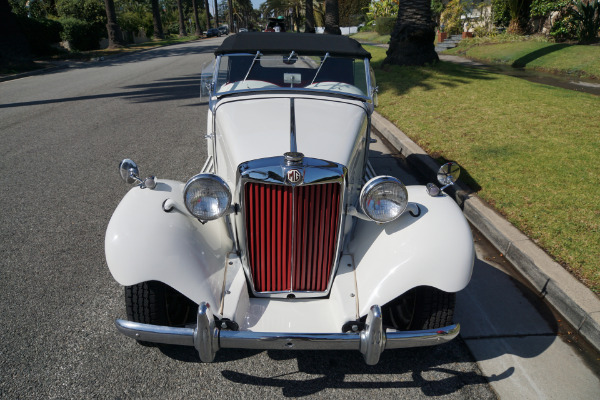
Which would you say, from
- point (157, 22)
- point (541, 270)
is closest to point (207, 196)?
point (541, 270)

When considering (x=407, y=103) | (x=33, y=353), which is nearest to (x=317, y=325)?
(x=33, y=353)

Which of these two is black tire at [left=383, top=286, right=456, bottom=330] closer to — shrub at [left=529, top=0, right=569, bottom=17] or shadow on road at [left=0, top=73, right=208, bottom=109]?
shadow on road at [left=0, top=73, right=208, bottom=109]

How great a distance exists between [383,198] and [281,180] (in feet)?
2.03

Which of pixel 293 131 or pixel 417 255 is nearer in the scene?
pixel 417 255

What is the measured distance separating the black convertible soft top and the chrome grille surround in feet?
5.15

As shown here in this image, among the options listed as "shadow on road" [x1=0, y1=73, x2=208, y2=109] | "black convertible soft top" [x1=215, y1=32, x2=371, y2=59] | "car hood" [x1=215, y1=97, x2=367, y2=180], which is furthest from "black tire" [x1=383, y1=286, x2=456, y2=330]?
A: "shadow on road" [x1=0, y1=73, x2=208, y2=109]

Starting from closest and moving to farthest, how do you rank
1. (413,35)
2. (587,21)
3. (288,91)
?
(288,91) → (413,35) → (587,21)

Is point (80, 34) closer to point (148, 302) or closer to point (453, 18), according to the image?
point (453, 18)

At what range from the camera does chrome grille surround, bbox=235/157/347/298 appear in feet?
7.43

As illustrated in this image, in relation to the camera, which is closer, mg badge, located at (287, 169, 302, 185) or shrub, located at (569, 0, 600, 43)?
mg badge, located at (287, 169, 302, 185)

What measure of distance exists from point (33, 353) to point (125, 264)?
903 mm

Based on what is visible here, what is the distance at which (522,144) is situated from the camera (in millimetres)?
5598

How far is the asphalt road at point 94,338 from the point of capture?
2.29m

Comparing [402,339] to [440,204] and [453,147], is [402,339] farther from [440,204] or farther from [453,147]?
[453,147]
